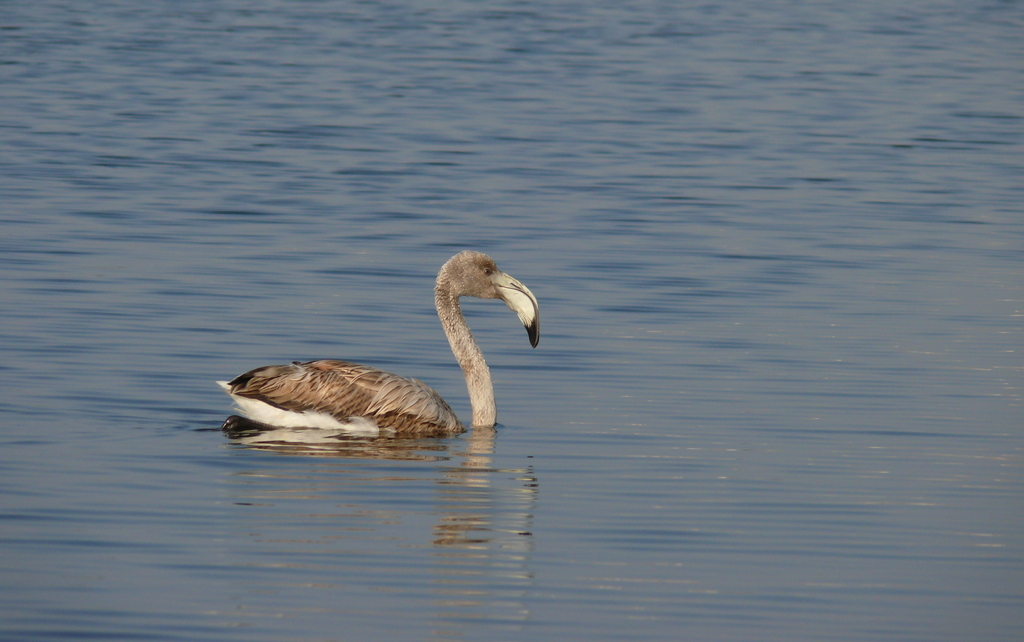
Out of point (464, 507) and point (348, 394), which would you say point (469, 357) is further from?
point (464, 507)

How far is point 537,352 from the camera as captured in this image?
12.2 meters

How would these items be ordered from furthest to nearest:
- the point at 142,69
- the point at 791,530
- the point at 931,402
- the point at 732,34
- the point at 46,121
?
the point at 732,34 < the point at 142,69 < the point at 46,121 < the point at 931,402 < the point at 791,530

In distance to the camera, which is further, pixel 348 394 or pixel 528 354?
pixel 528 354

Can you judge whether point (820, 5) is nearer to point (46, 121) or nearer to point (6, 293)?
point (46, 121)

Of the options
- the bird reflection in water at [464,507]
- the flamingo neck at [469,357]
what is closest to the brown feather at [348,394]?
the bird reflection in water at [464,507]

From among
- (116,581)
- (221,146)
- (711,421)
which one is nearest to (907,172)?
(221,146)

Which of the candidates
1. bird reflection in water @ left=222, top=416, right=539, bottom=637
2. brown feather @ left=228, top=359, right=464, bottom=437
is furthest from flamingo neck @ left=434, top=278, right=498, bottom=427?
brown feather @ left=228, top=359, right=464, bottom=437

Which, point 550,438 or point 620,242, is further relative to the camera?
point 620,242

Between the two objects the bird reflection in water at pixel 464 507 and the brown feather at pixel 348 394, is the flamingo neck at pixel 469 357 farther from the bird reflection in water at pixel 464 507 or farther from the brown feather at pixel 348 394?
the brown feather at pixel 348 394

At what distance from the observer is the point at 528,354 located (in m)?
12.2

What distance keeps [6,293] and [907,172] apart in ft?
42.2

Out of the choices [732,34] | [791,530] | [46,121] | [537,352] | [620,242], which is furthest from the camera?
[732,34]

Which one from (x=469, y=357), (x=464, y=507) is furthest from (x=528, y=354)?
(x=464, y=507)

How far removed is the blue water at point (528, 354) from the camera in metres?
6.95
